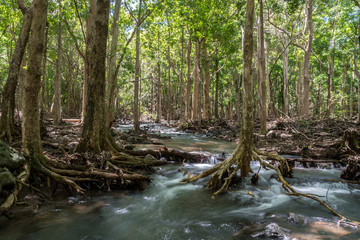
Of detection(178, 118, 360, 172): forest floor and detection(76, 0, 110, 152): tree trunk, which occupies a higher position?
detection(76, 0, 110, 152): tree trunk

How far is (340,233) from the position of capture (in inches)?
153

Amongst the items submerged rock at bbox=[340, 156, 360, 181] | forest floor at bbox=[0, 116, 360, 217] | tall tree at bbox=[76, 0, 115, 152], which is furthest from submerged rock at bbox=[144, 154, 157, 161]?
submerged rock at bbox=[340, 156, 360, 181]

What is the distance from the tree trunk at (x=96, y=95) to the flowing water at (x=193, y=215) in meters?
1.63

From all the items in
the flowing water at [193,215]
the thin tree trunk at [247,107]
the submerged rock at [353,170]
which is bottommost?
the flowing water at [193,215]

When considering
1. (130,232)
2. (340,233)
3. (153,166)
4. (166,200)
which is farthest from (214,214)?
(153,166)

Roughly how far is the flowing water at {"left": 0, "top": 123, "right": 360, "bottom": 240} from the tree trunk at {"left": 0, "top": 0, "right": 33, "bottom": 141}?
3901 mm

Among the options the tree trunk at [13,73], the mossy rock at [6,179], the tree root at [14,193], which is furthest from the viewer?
the tree trunk at [13,73]

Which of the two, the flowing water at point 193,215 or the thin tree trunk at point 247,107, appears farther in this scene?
the thin tree trunk at point 247,107

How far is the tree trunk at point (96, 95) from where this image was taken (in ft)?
21.1

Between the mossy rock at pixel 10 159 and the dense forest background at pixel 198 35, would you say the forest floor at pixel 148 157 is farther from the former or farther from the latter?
the dense forest background at pixel 198 35

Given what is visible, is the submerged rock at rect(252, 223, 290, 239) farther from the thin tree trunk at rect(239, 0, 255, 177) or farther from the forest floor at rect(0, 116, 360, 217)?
the forest floor at rect(0, 116, 360, 217)

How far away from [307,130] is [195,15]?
9588 mm

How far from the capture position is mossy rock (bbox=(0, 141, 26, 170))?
177 inches

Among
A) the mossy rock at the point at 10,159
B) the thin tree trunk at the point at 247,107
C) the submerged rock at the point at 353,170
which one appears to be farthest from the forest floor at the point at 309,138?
the mossy rock at the point at 10,159
